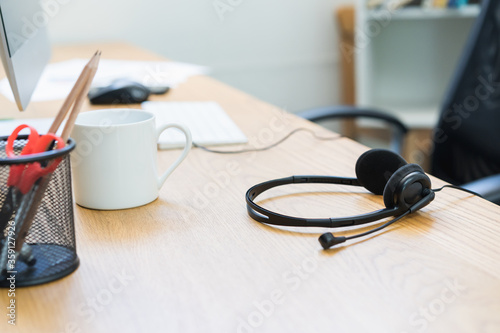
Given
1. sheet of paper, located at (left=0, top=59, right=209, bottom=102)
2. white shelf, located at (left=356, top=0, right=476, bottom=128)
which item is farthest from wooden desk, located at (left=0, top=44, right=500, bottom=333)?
white shelf, located at (left=356, top=0, right=476, bottom=128)

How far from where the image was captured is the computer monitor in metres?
0.76

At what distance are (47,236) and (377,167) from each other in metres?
0.38

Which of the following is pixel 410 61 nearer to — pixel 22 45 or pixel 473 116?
pixel 473 116

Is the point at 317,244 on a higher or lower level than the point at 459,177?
higher

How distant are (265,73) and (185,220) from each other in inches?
87.7

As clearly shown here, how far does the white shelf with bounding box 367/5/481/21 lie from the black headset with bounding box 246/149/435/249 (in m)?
1.92

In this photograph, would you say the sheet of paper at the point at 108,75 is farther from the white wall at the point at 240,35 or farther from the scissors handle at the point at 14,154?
the scissors handle at the point at 14,154

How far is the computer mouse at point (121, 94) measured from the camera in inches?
47.8

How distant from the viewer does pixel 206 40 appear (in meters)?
2.60

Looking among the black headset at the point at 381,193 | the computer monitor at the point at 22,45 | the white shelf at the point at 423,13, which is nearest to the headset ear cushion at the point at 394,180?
the black headset at the point at 381,193

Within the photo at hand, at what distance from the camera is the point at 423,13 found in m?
2.42

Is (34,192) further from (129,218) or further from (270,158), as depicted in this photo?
(270,158)

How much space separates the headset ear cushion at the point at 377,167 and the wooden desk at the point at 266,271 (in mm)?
16

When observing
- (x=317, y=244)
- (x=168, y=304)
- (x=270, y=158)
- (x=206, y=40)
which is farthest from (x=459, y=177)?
(x=206, y=40)
